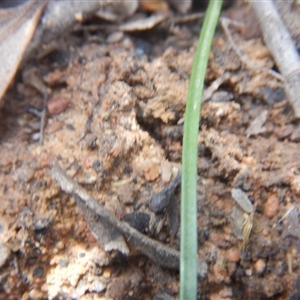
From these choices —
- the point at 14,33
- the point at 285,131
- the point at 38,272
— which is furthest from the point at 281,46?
the point at 38,272

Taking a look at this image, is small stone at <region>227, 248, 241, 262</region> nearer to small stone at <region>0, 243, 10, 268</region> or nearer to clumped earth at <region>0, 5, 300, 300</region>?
clumped earth at <region>0, 5, 300, 300</region>

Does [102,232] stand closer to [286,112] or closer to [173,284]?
[173,284]

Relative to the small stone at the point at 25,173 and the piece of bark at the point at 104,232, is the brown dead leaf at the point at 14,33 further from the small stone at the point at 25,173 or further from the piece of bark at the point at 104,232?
the piece of bark at the point at 104,232

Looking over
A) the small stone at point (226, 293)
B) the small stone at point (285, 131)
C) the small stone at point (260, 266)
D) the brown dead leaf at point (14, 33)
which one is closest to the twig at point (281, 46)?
the small stone at point (285, 131)

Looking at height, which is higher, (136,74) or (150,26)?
(150,26)

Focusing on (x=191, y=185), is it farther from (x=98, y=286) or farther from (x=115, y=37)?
(x=115, y=37)

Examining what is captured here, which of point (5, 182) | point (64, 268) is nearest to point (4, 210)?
point (5, 182)
